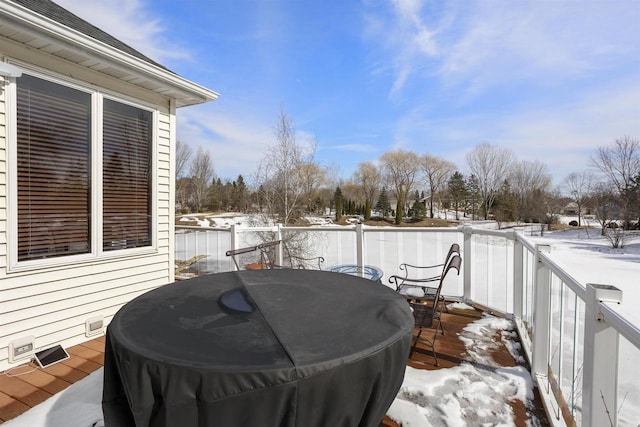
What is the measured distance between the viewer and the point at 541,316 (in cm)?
237

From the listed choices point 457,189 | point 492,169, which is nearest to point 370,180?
point 457,189

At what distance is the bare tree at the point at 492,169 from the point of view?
32344 mm

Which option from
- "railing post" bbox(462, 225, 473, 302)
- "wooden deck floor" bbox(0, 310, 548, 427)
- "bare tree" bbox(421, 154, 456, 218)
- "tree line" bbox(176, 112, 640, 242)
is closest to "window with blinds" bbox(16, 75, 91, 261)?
"wooden deck floor" bbox(0, 310, 548, 427)

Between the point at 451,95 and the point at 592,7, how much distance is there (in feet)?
27.2

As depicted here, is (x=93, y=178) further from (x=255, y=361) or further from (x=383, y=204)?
(x=383, y=204)

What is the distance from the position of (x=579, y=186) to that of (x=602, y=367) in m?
33.1

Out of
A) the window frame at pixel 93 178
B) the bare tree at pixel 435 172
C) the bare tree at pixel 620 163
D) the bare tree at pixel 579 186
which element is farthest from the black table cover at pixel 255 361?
the bare tree at pixel 435 172

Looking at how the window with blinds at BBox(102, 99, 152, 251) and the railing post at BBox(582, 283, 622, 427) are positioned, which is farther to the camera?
the window with blinds at BBox(102, 99, 152, 251)

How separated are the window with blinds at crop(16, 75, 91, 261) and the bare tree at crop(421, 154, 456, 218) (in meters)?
35.1

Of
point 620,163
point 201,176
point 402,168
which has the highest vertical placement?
point 402,168

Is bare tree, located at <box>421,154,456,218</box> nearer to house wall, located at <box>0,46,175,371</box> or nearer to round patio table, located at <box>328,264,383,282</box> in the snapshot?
round patio table, located at <box>328,264,383,282</box>

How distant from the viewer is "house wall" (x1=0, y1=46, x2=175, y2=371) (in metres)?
2.67

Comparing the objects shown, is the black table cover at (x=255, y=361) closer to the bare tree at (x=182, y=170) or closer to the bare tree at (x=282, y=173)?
the bare tree at (x=282, y=173)

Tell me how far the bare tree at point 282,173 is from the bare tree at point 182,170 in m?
17.3
